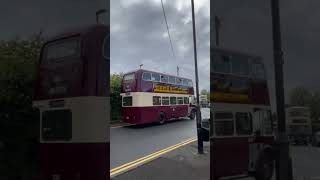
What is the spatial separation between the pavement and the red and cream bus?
0.20 meters

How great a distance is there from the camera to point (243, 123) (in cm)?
263

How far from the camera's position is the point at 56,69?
242cm

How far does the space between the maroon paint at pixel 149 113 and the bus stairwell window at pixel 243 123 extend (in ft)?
1.18

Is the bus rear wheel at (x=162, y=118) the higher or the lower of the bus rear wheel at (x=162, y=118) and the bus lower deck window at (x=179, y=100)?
the lower

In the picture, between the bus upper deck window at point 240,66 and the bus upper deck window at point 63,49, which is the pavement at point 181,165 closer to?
the bus upper deck window at point 240,66

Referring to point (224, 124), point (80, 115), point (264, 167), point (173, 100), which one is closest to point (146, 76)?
point (173, 100)

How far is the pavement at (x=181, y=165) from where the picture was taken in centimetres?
236

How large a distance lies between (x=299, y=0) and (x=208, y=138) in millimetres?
1626

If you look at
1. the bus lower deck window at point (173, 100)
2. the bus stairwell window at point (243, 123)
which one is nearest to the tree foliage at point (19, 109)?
the bus lower deck window at point (173, 100)

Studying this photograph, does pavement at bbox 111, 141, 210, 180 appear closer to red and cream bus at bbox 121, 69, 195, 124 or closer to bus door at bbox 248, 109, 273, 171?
red and cream bus at bbox 121, 69, 195, 124

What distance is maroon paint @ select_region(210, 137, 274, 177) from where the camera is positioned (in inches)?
97.7

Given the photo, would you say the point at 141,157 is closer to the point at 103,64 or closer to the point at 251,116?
the point at 103,64

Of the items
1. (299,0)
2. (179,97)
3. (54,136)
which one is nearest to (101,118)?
(54,136)

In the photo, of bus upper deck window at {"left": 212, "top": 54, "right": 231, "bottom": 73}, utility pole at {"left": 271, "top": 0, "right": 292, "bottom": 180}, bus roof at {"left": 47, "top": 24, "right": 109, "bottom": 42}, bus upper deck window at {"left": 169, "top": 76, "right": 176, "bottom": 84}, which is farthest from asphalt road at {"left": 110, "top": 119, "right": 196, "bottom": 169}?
utility pole at {"left": 271, "top": 0, "right": 292, "bottom": 180}
